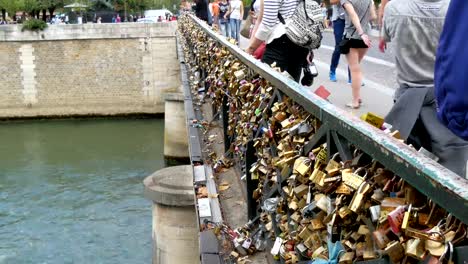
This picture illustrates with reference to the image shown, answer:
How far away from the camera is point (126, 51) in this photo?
27062 millimetres

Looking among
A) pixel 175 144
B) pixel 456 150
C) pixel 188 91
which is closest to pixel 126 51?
pixel 175 144

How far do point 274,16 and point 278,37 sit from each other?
146 mm

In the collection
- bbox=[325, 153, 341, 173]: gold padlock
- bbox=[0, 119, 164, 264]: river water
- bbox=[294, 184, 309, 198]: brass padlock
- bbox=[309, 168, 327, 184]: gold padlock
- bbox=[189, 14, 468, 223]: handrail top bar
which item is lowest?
bbox=[0, 119, 164, 264]: river water

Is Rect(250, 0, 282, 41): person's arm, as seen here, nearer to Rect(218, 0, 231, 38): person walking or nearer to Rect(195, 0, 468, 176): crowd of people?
Rect(195, 0, 468, 176): crowd of people

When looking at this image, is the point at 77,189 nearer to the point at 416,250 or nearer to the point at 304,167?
the point at 304,167

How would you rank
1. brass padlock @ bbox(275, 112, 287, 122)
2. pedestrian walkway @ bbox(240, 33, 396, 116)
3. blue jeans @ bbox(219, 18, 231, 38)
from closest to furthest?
1. brass padlock @ bbox(275, 112, 287, 122)
2. pedestrian walkway @ bbox(240, 33, 396, 116)
3. blue jeans @ bbox(219, 18, 231, 38)

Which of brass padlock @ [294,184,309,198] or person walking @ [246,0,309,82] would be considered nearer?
brass padlock @ [294,184,309,198]

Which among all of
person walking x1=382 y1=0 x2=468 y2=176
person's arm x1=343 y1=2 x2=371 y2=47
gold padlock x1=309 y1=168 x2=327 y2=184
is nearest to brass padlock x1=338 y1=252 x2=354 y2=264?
gold padlock x1=309 y1=168 x2=327 y2=184

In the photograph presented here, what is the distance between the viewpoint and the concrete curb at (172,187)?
6.72 m

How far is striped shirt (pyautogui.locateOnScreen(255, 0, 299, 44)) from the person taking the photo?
4234 mm

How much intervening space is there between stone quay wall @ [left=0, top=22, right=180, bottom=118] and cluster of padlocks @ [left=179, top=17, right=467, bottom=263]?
2338 cm

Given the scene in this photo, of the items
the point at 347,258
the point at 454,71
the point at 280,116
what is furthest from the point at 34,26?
the point at 454,71

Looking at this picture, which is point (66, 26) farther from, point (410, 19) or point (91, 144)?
point (410, 19)

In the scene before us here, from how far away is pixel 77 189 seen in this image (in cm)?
1733
